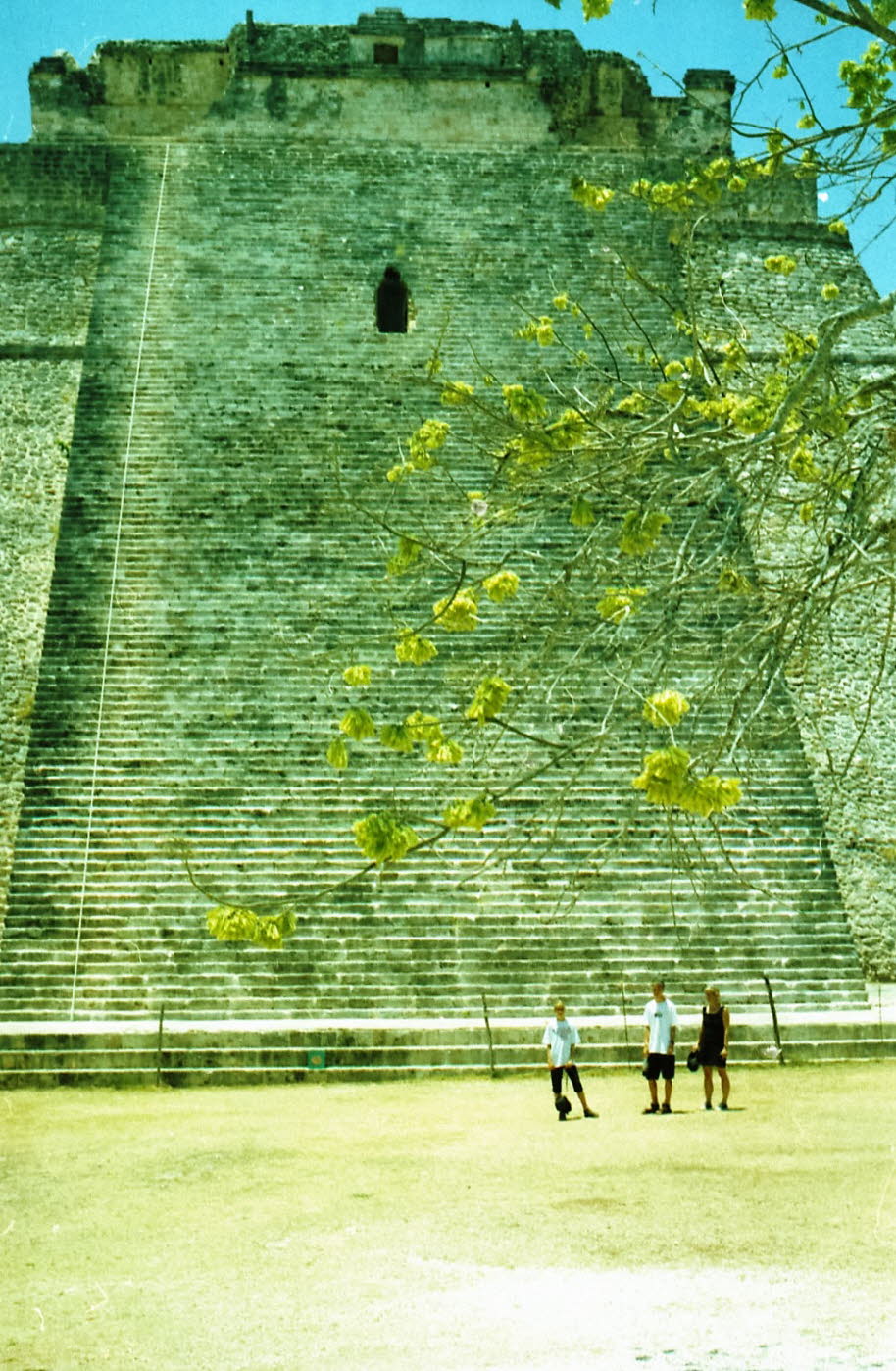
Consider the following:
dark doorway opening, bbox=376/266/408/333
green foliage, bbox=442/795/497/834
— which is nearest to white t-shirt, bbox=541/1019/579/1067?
green foliage, bbox=442/795/497/834

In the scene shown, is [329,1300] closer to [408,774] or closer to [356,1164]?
[356,1164]

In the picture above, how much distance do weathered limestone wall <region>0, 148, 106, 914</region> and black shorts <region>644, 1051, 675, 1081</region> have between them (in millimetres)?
5133

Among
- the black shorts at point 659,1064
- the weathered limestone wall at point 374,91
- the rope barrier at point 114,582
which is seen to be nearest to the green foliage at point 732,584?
the black shorts at point 659,1064

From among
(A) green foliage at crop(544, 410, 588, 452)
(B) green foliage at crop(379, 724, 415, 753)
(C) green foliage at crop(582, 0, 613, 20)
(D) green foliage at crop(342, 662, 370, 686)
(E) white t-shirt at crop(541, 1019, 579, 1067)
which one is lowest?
(E) white t-shirt at crop(541, 1019, 579, 1067)

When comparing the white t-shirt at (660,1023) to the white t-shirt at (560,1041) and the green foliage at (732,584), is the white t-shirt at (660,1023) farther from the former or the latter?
the green foliage at (732,584)

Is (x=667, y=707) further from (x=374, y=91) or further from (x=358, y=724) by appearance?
(x=374, y=91)

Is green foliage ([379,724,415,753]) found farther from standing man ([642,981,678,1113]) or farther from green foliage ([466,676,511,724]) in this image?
standing man ([642,981,678,1113])

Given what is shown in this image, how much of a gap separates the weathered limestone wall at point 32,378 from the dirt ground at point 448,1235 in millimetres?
4470

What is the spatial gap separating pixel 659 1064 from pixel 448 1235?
257cm

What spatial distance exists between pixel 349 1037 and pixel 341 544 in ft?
16.9

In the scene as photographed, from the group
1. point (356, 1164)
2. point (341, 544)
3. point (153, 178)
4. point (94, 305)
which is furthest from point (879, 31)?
point (153, 178)

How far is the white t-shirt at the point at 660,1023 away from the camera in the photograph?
23.8ft

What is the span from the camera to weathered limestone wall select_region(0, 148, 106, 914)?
11.4m

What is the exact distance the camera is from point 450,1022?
8953 mm
